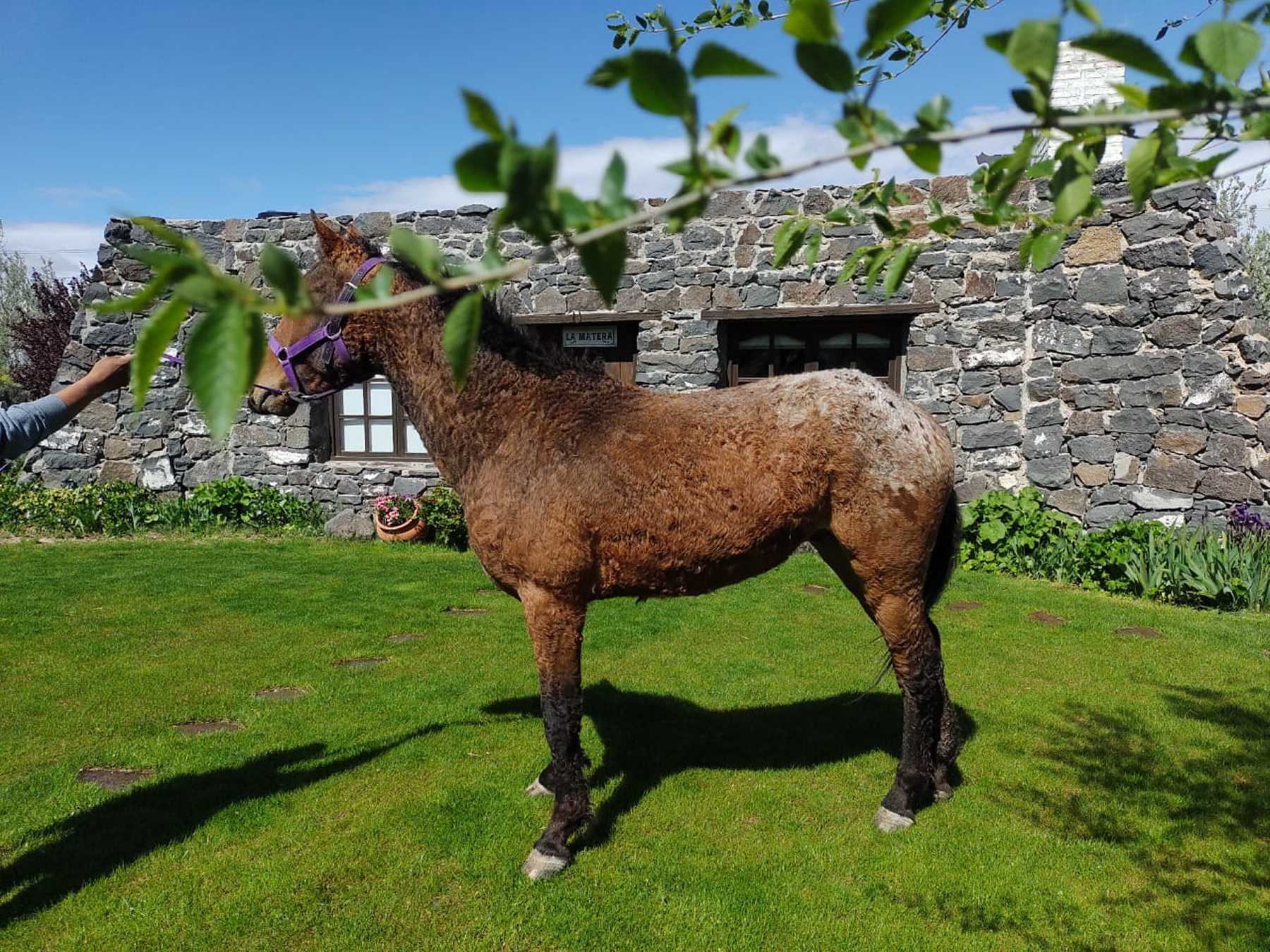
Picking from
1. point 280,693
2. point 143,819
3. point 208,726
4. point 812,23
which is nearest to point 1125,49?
point 812,23

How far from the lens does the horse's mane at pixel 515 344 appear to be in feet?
10.6

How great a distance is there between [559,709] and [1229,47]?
2926 mm

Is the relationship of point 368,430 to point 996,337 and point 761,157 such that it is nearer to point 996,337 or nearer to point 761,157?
point 996,337

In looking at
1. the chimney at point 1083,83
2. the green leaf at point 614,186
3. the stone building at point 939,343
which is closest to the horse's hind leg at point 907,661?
the green leaf at point 614,186

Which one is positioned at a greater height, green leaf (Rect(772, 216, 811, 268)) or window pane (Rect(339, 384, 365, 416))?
green leaf (Rect(772, 216, 811, 268))

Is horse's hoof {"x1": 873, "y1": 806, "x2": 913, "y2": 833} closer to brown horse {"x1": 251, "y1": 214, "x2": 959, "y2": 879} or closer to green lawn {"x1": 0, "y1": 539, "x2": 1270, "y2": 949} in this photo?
green lawn {"x1": 0, "y1": 539, "x2": 1270, "y2": 949}

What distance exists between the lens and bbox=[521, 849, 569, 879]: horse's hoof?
10.6ft

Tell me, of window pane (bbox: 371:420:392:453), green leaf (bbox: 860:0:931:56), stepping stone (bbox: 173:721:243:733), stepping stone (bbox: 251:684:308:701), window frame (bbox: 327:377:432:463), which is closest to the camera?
green leaf (bbox: 860:0:931:56)

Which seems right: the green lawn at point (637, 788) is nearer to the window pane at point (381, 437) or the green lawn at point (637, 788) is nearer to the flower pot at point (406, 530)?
the flower pot at point (406, 530)

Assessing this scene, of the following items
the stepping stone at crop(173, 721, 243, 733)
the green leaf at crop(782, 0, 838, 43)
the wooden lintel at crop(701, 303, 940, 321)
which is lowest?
the stepping stone at crop(173, 721, 243, 733)

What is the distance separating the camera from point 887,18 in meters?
0.99

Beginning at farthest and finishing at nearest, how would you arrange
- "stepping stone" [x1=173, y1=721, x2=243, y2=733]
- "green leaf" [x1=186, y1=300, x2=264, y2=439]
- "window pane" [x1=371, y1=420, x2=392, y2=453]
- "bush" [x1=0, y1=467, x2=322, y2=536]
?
"window pane" [x1=371, y1=420, x2=392, y2=453] < "bush" [x1=0, y1=467, x2=322, y2=536] < "stepping stone" [x1=173, y1=721, x2=243, y2=733] < "green leaf" [x1=186, y1=300, x2=264, y2=439]

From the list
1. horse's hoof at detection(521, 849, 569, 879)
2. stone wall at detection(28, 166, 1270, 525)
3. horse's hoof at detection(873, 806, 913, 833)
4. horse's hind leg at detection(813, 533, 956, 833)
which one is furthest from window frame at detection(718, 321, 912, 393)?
horse's hoof at detection(521, 849, 569, 879)

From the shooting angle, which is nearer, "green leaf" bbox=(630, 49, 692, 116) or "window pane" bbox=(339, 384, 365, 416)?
"green leaf" bbox=(630, 49, 692, 116)
